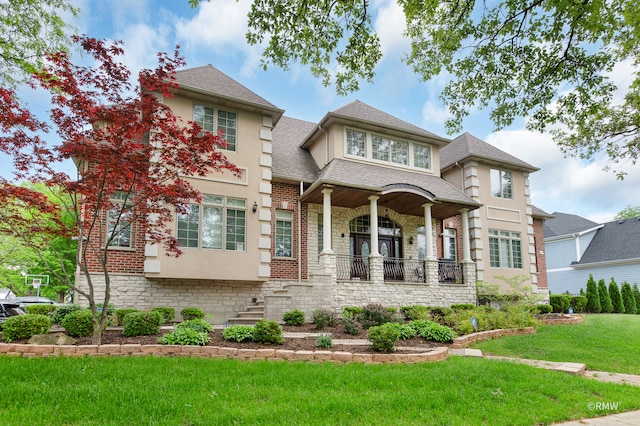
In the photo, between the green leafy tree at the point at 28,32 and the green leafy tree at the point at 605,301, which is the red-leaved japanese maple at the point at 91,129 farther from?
the green leafy tree at the point at 605,301

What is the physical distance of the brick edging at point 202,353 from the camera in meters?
6.11

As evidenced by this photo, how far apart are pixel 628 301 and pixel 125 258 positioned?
932 inches

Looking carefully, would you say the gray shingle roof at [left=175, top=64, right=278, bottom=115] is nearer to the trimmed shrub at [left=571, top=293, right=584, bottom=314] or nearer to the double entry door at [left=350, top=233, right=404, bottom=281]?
the double entry door at [left=350, top=233, right=404, bottom=281]

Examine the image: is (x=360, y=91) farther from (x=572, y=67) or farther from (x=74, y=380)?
(x=74, y=380)

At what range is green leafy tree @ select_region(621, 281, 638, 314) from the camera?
69.6 ft

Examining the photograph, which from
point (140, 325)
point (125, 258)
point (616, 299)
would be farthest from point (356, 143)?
point (616, 299)

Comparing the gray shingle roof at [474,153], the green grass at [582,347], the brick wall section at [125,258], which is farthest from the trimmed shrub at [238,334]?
the gray shingle roof at [474,153]

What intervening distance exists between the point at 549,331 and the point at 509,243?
23.6 ft

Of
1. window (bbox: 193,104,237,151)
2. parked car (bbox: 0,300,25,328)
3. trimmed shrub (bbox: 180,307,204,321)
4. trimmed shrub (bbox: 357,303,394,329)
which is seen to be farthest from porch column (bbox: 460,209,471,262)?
parked car (bbox: 0,300,25,328)

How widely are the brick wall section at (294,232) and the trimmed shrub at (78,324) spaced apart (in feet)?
20.9

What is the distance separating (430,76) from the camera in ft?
23.7

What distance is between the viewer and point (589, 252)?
26938mm

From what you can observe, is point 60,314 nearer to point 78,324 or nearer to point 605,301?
point 78,324

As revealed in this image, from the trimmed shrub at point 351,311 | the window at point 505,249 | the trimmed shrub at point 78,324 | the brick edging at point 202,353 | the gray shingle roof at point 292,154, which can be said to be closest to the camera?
the brick edging at point 202,353
